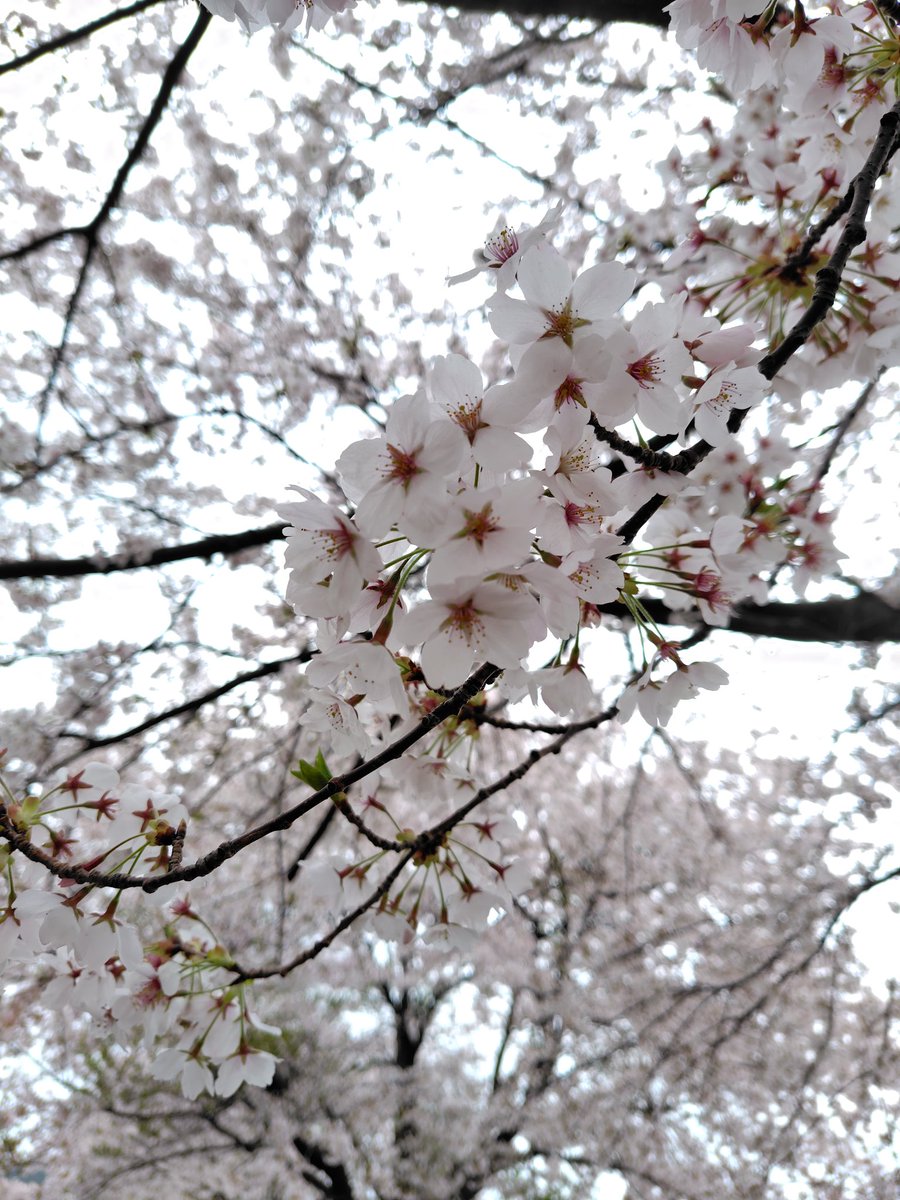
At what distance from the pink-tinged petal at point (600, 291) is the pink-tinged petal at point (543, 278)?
0.05 feet

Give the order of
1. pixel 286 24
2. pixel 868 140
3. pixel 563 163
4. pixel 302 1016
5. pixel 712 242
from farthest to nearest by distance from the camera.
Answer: pixel 302 1016 → pixel 563 163 → pixel 712 242 → pixel 868 140 → pixel 286 24

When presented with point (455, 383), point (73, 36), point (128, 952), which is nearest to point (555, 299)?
point (455, 383)

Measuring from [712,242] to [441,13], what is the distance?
4040 millimetres

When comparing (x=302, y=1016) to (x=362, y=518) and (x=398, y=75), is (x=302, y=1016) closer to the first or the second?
(x=362, y=518)

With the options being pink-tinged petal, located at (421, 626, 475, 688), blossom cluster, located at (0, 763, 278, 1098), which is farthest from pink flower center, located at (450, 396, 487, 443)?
blossom cluster, located at (0, 763, 278, 1098)

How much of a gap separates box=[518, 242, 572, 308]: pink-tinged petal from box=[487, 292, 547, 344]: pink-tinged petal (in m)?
0.01

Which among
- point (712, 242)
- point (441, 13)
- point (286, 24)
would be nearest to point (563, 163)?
point (441, 13)

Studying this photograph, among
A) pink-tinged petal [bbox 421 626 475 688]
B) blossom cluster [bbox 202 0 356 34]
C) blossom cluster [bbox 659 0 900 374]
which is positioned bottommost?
pink-tinged petal [bbox 421 626 475 688]

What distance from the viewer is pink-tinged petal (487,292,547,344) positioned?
748mm

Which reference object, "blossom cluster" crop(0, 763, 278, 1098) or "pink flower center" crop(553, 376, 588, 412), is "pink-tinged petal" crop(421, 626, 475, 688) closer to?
"pink flower center" crop(553, 376, 588, 412)

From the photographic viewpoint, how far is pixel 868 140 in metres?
1.51

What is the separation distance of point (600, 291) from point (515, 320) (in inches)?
4.0

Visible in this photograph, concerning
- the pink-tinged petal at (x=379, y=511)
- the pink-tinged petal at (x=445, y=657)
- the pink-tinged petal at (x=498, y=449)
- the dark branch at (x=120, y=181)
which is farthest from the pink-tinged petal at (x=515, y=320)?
the dark branch at (x=120, y=181)

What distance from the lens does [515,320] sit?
0.76m
